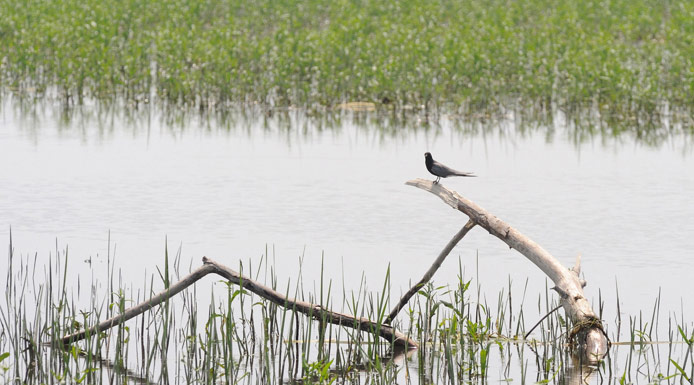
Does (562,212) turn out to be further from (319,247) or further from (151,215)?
(151,215)

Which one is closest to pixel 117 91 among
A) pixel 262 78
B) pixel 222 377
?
pixel 262 78

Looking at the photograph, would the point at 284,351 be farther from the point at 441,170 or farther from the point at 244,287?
the point at 441,170

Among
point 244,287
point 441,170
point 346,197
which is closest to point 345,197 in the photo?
point 346,197

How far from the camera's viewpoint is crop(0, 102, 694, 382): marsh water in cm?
934

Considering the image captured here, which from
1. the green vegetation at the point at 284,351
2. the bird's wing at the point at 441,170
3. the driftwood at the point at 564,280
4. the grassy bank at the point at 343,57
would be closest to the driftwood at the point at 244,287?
the green vegetation at the point at 284,351

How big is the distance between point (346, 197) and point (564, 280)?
16.9 ft

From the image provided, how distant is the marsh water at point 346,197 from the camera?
9344 millimetres

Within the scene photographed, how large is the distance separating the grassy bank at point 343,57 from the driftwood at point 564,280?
10481mm

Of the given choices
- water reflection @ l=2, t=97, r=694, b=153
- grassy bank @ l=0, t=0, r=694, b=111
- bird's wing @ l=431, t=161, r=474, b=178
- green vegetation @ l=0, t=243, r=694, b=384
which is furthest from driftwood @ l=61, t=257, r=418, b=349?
grassy bank @ l=0, t=0, r=694, b=111

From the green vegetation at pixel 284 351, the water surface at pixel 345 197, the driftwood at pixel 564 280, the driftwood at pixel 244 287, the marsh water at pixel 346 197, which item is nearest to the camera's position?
the green vegetation at pixel 284 351

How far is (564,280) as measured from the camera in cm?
736

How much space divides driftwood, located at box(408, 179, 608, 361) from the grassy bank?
10481 millimetres

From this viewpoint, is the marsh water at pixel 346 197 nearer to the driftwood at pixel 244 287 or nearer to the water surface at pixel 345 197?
the water surface at pixel 345 197

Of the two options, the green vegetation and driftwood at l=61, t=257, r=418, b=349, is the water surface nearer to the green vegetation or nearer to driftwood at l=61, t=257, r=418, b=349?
the green vegetation
